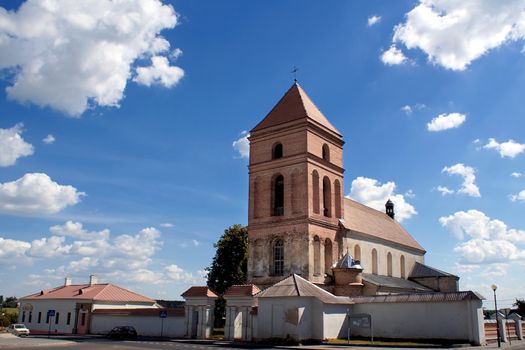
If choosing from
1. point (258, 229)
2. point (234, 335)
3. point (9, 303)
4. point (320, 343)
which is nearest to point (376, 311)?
point (320, 343)

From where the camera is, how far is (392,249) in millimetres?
45625

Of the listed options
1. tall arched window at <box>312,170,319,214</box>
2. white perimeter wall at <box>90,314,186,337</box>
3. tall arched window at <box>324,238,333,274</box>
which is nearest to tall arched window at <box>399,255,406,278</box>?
tall arched window at <box>324,238,333,274</box>

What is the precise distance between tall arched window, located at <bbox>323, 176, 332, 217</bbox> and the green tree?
40.8 ft

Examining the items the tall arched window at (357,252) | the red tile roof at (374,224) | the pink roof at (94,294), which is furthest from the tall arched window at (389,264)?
the pink roof at (94,294)

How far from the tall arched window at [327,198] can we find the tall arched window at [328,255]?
7.64 ft

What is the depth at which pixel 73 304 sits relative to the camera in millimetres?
42969

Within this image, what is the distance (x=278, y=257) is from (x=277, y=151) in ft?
27.0

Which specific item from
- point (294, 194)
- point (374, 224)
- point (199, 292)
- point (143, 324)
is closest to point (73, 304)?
point (143, 324)

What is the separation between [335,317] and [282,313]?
132 inches

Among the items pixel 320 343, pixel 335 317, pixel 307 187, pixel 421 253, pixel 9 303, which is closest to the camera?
pixel 320 343

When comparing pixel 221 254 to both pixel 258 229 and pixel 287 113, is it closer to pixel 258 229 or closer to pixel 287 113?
pixel 258 229

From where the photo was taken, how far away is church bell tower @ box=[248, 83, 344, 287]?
3459cm

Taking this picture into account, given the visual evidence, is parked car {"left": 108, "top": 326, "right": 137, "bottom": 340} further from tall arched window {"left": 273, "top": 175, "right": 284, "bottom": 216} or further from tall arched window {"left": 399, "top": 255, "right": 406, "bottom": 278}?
tall arched window {"left": 399, "top": 255, "right": 406, "bottom": 278}

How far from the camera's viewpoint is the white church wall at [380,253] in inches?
1539
